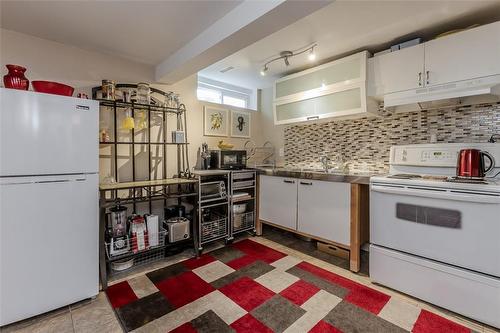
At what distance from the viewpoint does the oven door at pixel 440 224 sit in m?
1.48

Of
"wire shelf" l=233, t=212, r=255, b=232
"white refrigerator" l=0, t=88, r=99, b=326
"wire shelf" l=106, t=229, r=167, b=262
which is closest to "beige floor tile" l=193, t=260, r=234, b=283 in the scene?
"wire shelf" l=106, t=229, r=167, b=262

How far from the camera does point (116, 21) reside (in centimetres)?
179

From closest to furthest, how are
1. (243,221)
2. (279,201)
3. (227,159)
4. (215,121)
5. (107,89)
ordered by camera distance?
(107,89)
(279,201)
(227,159)
(243,221)
(215,121)

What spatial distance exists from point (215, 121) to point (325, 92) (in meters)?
1.46

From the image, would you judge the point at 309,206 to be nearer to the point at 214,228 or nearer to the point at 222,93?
the point at 214,228

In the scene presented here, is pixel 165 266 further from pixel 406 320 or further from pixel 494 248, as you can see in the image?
pixel 494 248

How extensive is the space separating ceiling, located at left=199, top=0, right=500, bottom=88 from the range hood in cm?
50

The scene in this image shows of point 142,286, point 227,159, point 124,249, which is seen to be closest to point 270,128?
point 227,159

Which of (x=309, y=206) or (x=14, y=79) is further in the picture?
(x=309, y=206)

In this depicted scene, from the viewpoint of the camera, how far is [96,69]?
2287 millimetres

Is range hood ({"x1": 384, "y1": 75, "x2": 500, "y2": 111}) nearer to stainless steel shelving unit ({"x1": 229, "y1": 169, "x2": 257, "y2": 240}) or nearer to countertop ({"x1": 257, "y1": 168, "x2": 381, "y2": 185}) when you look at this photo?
countertop ({"x1": 257, "y1": 168, "x2": 381, "y2": 185})

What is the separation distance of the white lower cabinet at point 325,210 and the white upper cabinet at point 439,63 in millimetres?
1024

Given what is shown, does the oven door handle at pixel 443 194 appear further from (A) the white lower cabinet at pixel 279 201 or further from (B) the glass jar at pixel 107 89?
(B) the glass jar at pixel 107 89

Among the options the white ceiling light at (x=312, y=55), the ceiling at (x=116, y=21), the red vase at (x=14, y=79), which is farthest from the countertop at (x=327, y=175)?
the red vase at (x=14, y=79)
